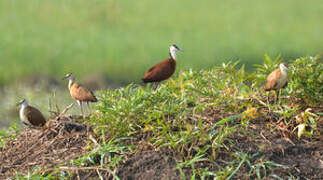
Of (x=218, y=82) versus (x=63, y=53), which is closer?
(x=218, y=82)

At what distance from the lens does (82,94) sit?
16.9ft

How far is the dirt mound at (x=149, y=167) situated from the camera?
4148mm

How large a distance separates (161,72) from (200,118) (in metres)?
1.32

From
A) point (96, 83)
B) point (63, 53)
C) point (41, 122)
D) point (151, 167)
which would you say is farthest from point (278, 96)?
point (63, 53)

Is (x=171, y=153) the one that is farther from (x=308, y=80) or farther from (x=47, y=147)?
(x=308, y=80)

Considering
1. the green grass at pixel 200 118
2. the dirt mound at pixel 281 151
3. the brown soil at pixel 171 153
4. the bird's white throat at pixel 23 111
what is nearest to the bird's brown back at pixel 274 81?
the green grass at pixel 200 118

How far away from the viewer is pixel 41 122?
5211mm

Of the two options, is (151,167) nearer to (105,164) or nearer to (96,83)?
(105,164)

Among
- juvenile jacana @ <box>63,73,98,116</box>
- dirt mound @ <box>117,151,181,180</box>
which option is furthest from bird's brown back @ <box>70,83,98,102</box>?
dirt mound @ <box>117,151,181,180</box>

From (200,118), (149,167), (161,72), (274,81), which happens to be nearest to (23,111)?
(161,72)

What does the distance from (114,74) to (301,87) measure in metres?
6.18

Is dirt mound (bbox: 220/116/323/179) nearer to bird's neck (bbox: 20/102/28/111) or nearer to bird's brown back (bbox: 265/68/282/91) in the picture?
bird's brown back (bbox: 265/68/282/91)

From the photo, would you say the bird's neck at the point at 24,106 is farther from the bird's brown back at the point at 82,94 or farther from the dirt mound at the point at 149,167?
the dirt mound at the point at 149,167

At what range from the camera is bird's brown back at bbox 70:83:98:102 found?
5.09 meters
